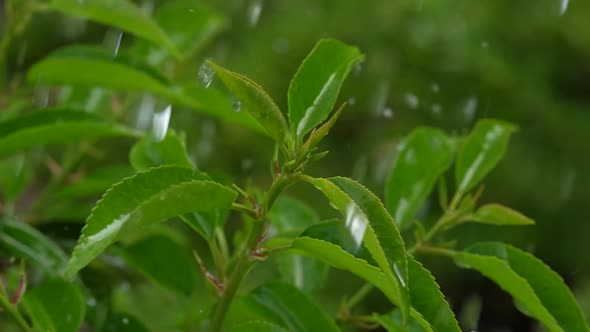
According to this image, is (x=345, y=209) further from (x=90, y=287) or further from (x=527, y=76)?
(x=527, y=76)

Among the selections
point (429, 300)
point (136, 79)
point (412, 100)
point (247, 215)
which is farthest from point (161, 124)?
point (412, 100)

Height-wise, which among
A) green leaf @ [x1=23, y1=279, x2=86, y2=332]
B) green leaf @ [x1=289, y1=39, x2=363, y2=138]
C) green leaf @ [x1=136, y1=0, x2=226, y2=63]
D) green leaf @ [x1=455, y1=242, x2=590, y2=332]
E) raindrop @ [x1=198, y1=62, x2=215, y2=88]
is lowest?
green leaf @ [x1=23, y1=279, x2=86, y2=332]

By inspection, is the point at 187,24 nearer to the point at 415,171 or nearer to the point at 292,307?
the point at 415,171

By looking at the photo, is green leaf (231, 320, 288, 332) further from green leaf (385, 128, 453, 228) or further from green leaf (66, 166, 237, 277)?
green leaf (385, 128, 453, 228)

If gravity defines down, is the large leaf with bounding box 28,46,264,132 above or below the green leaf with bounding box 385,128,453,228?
below

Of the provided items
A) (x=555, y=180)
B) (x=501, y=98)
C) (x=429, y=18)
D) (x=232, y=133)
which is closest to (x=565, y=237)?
(x=555, y=180)

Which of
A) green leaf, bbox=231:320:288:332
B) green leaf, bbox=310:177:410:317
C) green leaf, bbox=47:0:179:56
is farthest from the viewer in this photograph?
green leaf, bbox=47:0:179:56

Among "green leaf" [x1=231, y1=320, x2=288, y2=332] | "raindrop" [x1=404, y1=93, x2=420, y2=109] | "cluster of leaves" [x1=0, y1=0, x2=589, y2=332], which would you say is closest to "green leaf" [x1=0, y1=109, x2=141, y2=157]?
"cluster of leaves" [x1=0, y1=0, x2=589, y2=332]
